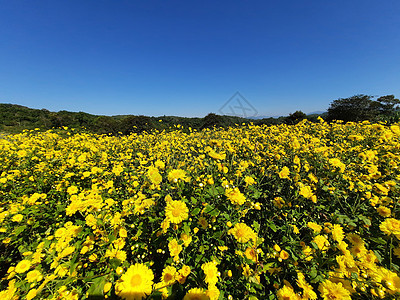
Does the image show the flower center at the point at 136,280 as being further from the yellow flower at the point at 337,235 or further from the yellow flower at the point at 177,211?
the yellow flower at the point at 337,235

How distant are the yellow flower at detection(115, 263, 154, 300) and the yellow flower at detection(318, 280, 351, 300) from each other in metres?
1.34

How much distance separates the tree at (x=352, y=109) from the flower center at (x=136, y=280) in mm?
24954

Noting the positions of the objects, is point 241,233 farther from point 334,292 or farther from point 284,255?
point 334,292

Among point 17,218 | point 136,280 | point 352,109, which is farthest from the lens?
point 352,109

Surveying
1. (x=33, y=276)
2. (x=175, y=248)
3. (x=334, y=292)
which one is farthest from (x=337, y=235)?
(x=33, y=276)

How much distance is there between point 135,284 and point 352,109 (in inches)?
1073

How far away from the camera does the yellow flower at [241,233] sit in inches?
51.9

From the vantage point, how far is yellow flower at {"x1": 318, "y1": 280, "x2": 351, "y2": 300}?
1.05 meters

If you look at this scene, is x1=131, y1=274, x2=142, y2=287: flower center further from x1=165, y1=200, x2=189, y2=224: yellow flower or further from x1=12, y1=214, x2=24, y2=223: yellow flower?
x1=12, y1=214, x2=24, y2=223: yellow flower

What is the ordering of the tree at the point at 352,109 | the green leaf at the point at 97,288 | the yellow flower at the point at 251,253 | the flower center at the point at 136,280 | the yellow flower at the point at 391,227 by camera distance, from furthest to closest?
the tree at the point at 352,109
the yellow flower at the point at 251,253
the yellow flower at the point at 391,227
the flower center at the point at 136,280
the green leaf at the point at 97,288

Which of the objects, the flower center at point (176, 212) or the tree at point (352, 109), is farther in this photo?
the tree at point (352, 109)

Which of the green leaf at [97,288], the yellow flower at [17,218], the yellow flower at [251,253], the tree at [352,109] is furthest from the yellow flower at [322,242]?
the tree at [352,109]

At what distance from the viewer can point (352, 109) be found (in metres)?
18.2

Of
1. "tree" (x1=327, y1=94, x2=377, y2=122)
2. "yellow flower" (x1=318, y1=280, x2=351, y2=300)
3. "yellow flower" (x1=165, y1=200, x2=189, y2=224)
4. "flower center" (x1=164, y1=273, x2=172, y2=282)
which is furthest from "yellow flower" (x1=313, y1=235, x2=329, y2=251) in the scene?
"tree" (x1=327, y1=94, x2=377, y2=122)
